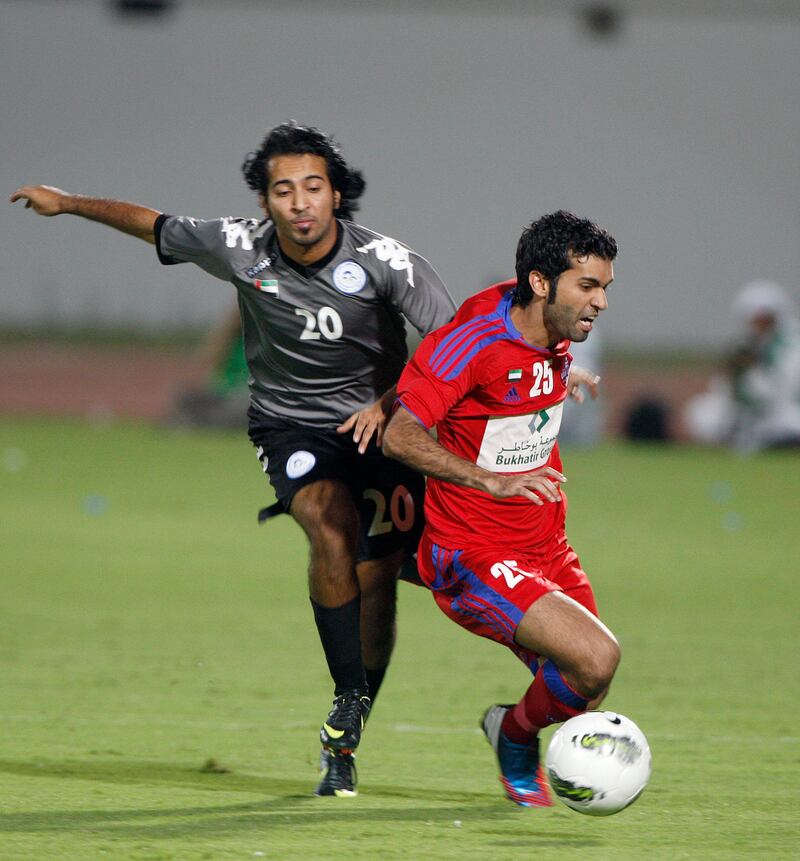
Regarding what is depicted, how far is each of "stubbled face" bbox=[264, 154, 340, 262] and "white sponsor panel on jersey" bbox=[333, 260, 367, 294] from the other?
3.4 inches

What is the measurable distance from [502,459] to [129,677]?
2.89 m

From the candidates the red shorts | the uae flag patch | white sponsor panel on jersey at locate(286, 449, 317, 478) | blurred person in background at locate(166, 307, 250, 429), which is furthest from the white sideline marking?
blurred person in background at locate(166, 307, 250, 429)

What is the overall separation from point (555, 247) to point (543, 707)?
1404mm

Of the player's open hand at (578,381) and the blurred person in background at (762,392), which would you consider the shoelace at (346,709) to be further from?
the blurred person in background at (762,392)

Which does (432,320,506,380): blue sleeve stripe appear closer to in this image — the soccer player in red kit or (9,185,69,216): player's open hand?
the soccer player in red kit

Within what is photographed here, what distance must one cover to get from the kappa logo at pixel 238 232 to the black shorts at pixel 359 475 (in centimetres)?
61

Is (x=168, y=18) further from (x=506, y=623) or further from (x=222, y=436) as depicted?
(x=506, y=623)

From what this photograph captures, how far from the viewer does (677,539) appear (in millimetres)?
12391

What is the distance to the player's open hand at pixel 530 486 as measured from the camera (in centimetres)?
441

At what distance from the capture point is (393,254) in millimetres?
5227

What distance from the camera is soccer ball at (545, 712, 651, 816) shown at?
14.5ft

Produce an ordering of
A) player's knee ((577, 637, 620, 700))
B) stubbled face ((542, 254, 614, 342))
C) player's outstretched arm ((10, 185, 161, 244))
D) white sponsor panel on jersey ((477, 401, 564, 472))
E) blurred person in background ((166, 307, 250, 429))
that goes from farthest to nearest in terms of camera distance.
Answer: blurred person in background ((166, 307, 250, 429)) < player's outstretched arm ((10, 185, 161, 244)) < white sponsor panel on jersey ((477, 401, 564, 472)) < stubbled face ((542, 254, 614, 342)) < player's knee ((577, 637, 620, 700))

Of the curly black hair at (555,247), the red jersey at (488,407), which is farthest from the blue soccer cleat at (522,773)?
the curly black hair at (555,247)

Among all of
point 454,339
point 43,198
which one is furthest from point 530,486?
point 43,198
